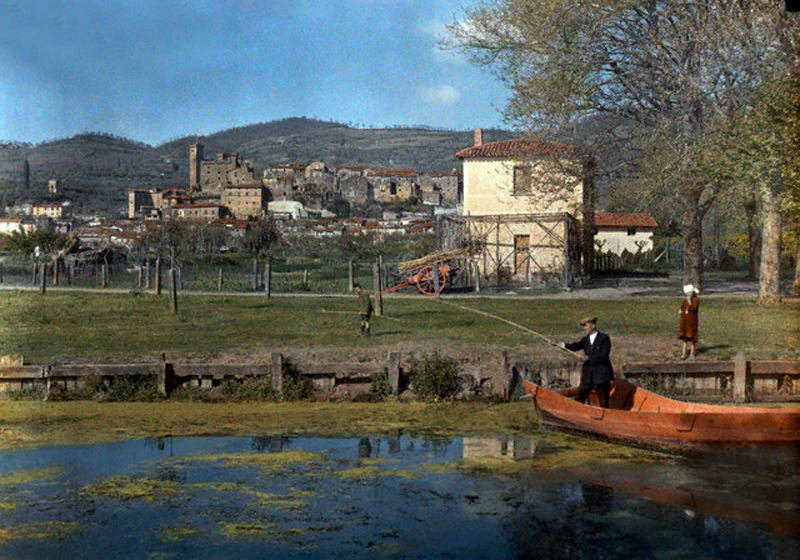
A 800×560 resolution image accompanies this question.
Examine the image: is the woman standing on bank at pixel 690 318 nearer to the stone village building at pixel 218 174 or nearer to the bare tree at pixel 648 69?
the bare tree at pixel 648 69

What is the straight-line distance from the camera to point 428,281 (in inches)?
1692

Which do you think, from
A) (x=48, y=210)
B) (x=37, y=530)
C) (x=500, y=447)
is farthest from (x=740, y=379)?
(x=48, y=210)

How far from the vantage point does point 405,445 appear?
15539 millimetres

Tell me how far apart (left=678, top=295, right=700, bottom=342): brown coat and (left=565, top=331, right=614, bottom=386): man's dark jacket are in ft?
16.2

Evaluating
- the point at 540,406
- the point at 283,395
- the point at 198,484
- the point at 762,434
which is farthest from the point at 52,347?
the point at 762,434

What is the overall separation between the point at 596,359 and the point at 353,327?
490 inches

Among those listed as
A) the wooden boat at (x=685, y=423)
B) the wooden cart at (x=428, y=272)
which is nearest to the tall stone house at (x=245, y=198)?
the wooden cart at (x=428, y=272)

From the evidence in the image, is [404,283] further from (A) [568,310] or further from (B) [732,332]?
(B) [732,332]

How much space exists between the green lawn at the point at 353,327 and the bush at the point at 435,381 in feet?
10.5

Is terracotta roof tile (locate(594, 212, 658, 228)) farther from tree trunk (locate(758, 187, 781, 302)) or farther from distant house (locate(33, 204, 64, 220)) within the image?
distant house (locate(33, 204, 64, 220))

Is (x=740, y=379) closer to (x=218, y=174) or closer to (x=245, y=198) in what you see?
(x=245, y=198)

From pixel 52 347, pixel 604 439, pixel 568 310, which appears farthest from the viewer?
pixel 568 310

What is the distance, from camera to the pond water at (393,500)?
407 inches

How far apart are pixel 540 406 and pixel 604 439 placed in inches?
53.9
